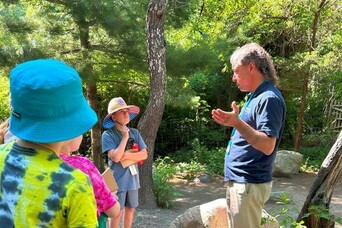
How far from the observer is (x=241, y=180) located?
2506mm

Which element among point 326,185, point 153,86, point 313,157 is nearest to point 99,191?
point 326,185

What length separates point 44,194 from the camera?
114 centimetres

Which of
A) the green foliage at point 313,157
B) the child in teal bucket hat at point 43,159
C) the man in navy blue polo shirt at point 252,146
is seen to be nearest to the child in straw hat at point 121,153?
the man in navy blue polo shirt at point 252,146

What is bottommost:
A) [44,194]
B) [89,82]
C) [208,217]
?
[208,217]

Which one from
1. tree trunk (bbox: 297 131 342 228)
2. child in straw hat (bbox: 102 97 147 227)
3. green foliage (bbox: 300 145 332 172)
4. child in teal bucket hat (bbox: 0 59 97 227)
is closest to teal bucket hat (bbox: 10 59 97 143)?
child in teal bucket hat (bbox: 0 59 97 227)

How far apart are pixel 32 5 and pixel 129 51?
2.03 metres

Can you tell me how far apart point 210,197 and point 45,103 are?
280 inches

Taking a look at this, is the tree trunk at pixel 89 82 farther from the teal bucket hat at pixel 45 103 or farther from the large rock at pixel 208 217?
the teal bucket hat at pixel 45 103

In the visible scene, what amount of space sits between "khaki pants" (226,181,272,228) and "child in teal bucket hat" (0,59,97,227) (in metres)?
1.49

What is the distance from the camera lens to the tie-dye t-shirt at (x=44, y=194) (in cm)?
113

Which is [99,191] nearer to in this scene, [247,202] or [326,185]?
[247,202]

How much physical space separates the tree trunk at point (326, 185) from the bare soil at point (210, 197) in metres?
1.05

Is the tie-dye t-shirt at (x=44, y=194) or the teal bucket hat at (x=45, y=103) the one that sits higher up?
the teal bucket hat at (x=45, y=103)

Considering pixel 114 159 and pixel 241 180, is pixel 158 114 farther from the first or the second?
pixel 241 180
